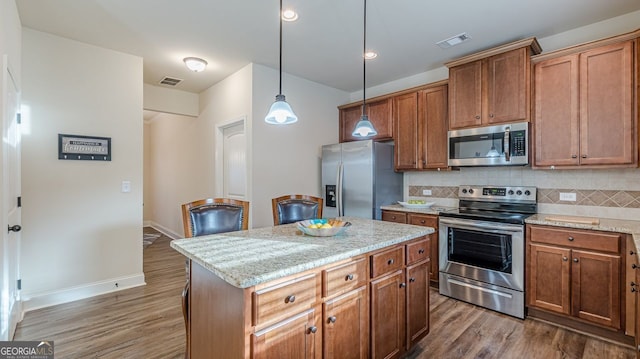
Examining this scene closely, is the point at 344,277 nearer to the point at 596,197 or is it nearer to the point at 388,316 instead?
the point at 388,316

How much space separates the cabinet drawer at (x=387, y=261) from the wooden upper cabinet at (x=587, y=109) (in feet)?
6.58

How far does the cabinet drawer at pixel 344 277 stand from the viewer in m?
1.47

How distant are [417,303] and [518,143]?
1.97 meters

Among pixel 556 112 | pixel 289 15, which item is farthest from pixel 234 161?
pixel 556 112

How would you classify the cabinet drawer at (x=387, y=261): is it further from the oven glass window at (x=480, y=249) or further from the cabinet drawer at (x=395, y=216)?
the cabinet drawer at (x=395, y=216)

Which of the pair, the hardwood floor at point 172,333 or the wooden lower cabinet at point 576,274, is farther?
the wooden lower cabinet at point 576,274

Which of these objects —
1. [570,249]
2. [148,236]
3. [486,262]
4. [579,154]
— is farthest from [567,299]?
[148,236]

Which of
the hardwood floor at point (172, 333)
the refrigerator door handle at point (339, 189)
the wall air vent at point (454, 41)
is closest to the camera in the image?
the hardwood floor at point (172, 333)

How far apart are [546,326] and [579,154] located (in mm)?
1580

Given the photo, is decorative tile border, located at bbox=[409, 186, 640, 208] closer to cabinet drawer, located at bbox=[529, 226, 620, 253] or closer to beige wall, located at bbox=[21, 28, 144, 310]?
cabinet drawer, located at bbox=[529, 226, 620, 253]

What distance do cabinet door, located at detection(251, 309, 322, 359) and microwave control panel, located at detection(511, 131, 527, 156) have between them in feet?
8.79

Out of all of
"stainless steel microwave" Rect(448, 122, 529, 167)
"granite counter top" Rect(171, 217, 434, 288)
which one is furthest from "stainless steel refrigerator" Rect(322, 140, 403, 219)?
"granite counter top" Rect(171, 217, 434, 288)

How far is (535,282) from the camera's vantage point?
8.70 ft

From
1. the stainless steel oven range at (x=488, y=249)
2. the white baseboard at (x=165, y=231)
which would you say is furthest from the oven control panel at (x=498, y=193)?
the white baseboard at (x=165, y=231)
